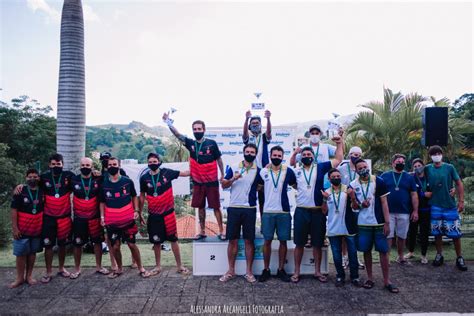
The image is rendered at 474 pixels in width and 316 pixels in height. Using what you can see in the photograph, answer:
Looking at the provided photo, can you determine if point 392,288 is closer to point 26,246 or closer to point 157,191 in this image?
point 157,191

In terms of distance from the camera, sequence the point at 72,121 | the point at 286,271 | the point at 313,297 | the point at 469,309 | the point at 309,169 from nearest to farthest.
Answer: the point at 469,309, the point at 313,297, the point at 309,169, the point at 286,271, the point at 72,121

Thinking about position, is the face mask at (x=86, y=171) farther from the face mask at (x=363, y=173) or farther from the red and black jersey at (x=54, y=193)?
the face mask at (x=363, y=173)

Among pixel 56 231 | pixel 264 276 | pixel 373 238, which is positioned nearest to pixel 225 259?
pixel 264 276

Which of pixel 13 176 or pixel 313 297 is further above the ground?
pixel 13 176

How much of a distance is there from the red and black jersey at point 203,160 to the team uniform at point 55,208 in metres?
1.99

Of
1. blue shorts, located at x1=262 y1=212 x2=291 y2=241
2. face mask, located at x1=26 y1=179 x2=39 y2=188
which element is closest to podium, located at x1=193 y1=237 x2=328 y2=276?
blue shorts, located at x1=262 y1=212 x2=291 y2=241

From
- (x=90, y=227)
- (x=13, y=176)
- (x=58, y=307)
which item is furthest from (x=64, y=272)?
(x=13, y=176)

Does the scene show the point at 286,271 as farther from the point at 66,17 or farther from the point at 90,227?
the point at 66,17

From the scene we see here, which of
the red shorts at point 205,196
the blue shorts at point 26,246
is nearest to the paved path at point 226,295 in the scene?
the blue shorts at point 26,246

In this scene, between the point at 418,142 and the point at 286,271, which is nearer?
the point at 286,271

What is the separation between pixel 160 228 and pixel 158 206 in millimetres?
361

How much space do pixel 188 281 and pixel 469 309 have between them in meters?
3.89

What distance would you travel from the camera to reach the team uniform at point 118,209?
19.9ft

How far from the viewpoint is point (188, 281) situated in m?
6.05
